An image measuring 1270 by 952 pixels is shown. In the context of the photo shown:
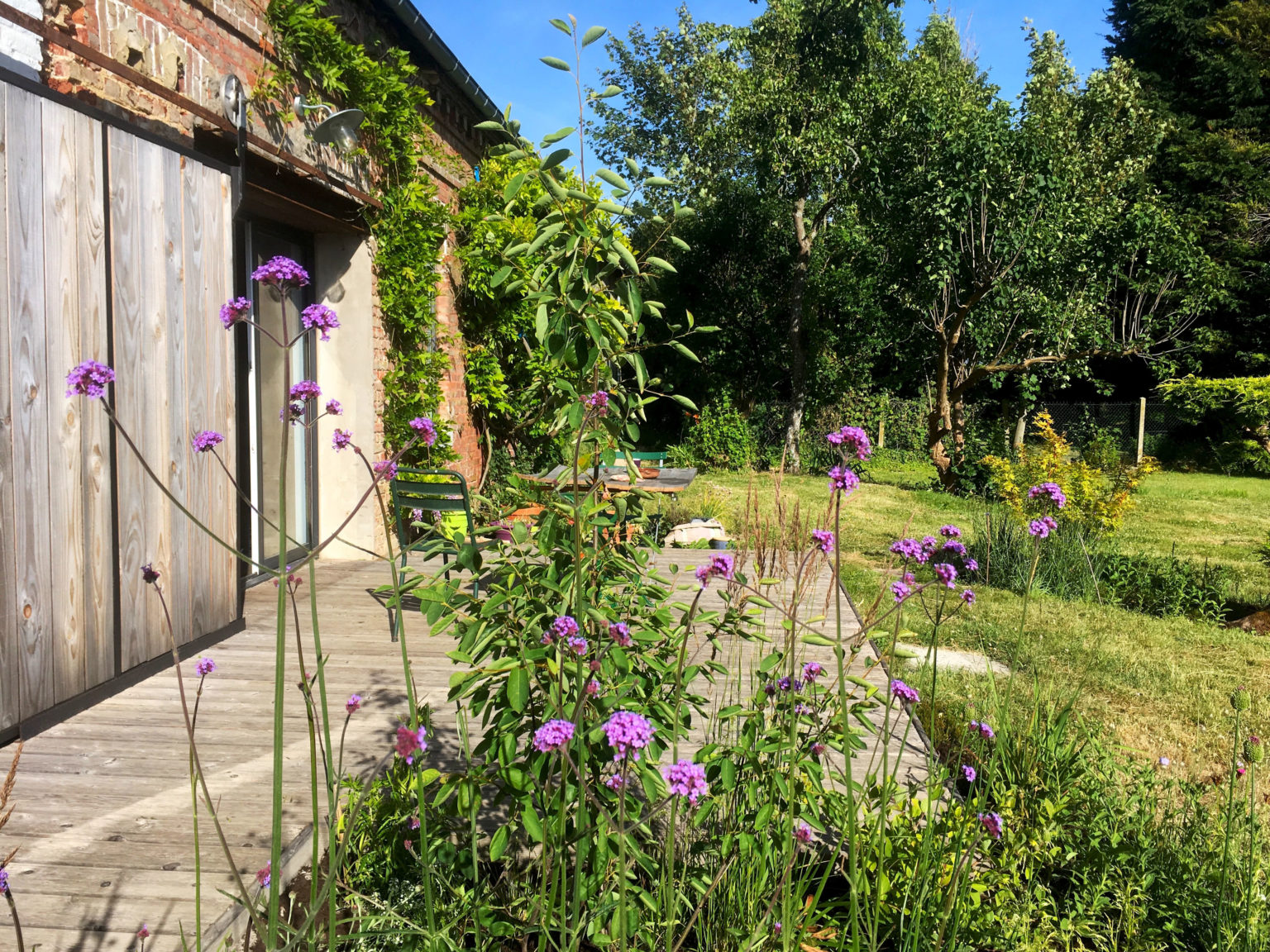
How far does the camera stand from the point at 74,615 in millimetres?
3146

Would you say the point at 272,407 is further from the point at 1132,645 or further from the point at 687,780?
the point at 1132,645

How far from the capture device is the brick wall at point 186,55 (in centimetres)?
334

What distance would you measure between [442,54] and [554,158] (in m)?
5.42

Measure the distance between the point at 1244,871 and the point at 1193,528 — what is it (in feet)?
30.5

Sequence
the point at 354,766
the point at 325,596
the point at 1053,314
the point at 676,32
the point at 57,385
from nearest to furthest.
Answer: the point at 354,766 < the point at 57,385 < the point at 325,596 < the point at 1053,314 < the point at 676,32

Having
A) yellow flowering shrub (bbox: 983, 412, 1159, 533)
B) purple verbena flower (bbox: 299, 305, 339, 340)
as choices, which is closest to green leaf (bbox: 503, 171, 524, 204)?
purple verbena flower (bbox: 299, 305, 339, 340)

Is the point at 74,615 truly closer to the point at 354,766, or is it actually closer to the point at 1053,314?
the point at 354,766

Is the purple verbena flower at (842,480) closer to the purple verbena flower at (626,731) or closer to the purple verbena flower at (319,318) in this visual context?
the purple verbena flower at (626,731)

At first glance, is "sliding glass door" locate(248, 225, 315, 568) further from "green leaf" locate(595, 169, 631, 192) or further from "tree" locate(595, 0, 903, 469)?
"tree" locate(595, 0, 903, 469)

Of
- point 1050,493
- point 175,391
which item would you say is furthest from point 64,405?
point 1050,493

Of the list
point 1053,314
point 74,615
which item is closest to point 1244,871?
point 74,615

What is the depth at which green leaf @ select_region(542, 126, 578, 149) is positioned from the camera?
193 centimetres

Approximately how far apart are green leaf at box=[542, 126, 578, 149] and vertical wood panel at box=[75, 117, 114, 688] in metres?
2.16

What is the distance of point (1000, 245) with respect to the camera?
1075cm
